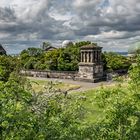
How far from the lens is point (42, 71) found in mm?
74688

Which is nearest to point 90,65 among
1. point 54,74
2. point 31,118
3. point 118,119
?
point 54,74

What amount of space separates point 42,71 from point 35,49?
3530 cm

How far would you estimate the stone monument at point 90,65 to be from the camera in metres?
64.5

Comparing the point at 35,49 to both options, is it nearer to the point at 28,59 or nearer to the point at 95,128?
the point at 28,59

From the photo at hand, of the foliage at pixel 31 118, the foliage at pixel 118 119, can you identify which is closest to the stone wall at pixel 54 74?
the foliage at pixel 118 119

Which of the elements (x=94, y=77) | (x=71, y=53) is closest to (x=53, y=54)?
(x=71, y=53)

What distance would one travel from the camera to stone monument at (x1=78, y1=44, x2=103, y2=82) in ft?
212

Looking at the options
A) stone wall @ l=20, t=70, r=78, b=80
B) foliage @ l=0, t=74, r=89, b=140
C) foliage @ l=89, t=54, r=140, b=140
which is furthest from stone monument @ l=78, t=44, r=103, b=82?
foliage @ l=0, t=74, r=89, b=140

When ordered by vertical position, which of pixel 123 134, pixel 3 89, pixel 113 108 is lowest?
pixel 123 134

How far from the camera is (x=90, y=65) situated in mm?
65062

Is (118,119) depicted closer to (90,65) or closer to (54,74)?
(90,65)

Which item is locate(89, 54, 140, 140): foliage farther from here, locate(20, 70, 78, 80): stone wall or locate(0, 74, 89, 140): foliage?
locate(20, 70, 78, 80): stone wall

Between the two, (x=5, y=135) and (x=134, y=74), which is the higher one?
(x=134, y=74)

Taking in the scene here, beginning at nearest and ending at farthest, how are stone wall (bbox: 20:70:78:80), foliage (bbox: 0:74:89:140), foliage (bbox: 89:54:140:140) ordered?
foliage (bbox: 0:74:89:140) → foliage (bbox: 89:54:140:140) → stone wall (bbox: 20:70:78:80)
